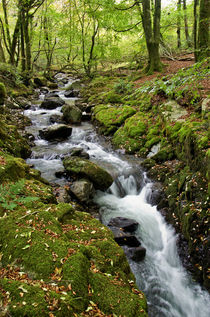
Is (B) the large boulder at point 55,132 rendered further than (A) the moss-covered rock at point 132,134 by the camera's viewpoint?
Yes

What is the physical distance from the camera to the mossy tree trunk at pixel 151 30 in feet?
42.8

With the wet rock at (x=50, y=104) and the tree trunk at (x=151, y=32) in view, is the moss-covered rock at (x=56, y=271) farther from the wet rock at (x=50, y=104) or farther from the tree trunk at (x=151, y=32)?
the tree trunk at (x=151, y=32)

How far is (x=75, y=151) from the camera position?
936cm

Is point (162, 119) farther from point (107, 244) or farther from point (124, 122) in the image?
point (107, 244)

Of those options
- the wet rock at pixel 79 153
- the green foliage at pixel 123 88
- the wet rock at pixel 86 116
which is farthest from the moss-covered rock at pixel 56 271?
the green foliage at pixel 123 88

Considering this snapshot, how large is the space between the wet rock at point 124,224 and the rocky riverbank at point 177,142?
3.50 feet

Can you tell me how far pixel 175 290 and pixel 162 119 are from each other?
6918 mm

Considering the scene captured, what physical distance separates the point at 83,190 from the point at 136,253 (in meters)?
2.42

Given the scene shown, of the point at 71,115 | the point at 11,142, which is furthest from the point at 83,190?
the point at 71,115

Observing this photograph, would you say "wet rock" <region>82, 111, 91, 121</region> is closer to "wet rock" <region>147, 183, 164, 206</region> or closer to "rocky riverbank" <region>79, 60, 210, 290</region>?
"rocky riverbank" <region>79, 60, 210, 290</region>

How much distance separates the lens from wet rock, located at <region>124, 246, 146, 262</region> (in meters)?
5.14


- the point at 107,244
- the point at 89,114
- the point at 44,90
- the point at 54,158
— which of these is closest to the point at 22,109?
the point at 89,114

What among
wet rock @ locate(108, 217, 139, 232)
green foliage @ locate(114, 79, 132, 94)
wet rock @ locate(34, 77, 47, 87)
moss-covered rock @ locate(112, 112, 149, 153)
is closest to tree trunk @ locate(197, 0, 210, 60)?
moss-covered rock @ locate(112, 112, 149, 153)

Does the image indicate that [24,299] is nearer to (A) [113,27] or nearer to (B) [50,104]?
(B) [50,104]
